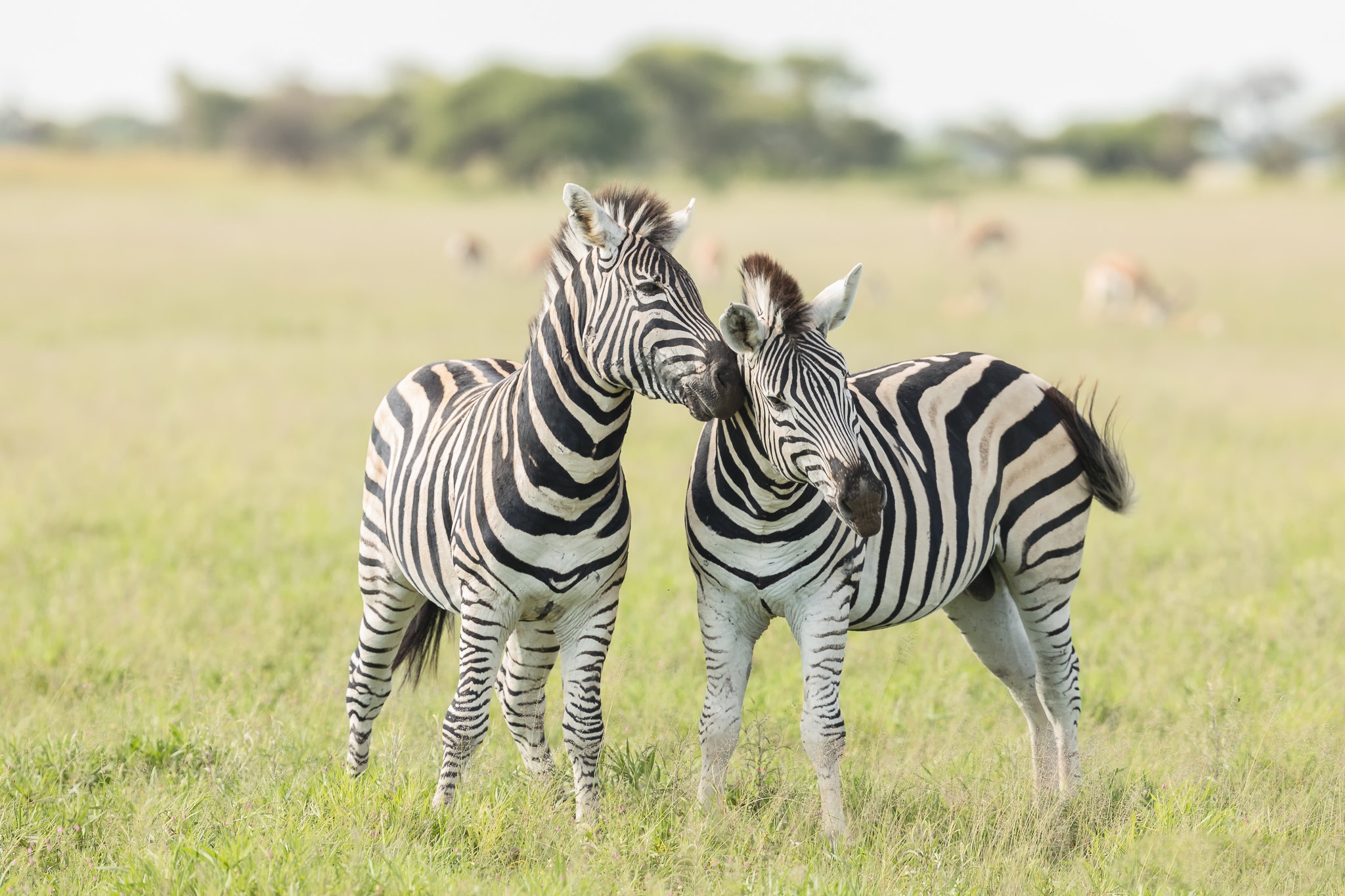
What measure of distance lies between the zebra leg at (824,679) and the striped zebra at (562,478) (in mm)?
649

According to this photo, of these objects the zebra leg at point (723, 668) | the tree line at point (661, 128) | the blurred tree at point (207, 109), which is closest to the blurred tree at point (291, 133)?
the tree line at point (661, 128)

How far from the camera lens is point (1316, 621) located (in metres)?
6.60

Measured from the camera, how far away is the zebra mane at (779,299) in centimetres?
371

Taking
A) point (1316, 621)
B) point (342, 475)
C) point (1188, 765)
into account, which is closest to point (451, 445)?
point (1188, 765)

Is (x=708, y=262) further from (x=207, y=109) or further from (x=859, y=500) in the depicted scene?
(x=207, y=109)

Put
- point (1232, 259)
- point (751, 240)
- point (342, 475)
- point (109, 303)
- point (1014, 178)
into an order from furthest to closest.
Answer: point (1014, 178) < point (751, 240) < point (1232, 259) < point (109, 303) < point (342, 475)

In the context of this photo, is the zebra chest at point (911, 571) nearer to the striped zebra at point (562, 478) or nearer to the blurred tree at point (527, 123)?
the striped zebra at point (562, 478)

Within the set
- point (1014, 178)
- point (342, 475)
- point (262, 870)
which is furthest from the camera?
point (1014, 178)

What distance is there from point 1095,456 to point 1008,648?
2.74 ft

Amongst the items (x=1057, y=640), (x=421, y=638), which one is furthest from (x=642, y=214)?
(x=1057, y=640)

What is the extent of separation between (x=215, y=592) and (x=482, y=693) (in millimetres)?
3434

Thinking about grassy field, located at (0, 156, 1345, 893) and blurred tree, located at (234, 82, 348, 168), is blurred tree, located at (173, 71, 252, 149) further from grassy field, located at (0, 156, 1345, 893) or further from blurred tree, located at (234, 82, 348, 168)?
grassy field, located at (0, 156, 1345, 893)

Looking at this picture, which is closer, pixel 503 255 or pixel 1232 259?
pixel 1232 259

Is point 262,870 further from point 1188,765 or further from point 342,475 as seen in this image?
point 342,475
